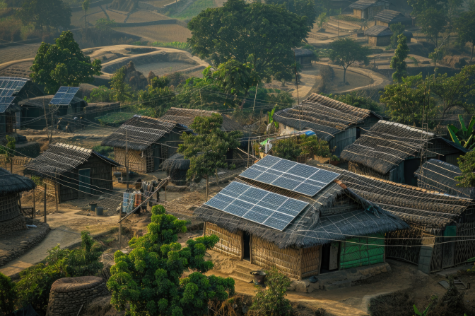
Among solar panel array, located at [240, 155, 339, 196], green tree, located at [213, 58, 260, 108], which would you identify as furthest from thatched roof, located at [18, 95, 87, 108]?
solar panel array, located at [240, 155, 339, 196]

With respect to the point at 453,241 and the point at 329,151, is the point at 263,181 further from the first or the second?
the point at 329,151

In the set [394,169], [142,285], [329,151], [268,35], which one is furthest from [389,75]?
[142,285]

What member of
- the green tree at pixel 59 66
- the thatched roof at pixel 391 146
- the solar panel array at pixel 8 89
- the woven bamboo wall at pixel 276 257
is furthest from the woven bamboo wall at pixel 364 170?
the green tree at pixel 59 66

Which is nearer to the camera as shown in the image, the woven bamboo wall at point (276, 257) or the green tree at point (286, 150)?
the woven bamboo wall at point (276, 257)

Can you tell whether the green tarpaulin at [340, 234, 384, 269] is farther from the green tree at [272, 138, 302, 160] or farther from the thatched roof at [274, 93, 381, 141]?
the thatched roof at [274, 93, 381, 141]

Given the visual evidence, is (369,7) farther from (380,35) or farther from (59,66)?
(59,66)

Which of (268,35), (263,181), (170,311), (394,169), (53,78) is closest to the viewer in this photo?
(170,311)

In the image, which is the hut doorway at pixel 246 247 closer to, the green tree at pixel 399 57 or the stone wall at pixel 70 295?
the stone wall at pixel 70 295
